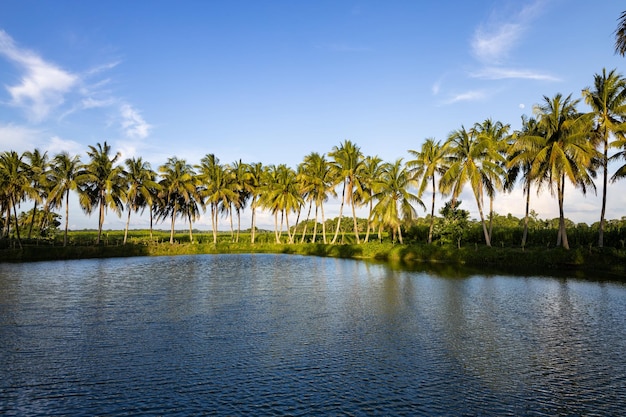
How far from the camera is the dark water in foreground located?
8.35 meters

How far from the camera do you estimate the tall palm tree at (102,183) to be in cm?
5231

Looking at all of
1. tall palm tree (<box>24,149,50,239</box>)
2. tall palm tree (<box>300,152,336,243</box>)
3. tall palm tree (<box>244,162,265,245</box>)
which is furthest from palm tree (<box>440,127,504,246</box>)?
tall palm tree (<box>24,149,50,239</box>)

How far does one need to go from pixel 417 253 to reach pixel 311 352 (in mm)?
32968

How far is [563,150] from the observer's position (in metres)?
35.3

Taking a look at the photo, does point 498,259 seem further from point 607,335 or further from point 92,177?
point 92,177

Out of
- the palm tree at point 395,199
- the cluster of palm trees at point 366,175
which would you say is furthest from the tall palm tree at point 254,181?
the palm tree at point 395,199

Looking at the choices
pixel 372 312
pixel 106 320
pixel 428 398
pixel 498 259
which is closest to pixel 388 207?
pixel 498 259

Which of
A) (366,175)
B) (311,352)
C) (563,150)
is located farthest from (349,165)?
(311,352)

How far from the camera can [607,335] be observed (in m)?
13.3

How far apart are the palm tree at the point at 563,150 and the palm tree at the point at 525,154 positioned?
29.0 inches

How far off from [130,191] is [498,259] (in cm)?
4715

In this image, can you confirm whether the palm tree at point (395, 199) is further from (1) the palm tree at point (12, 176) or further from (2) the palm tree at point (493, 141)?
(1) the palm tree at point (12, 176)

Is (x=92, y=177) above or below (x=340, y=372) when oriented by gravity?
above

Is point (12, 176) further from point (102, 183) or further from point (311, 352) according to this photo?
point (311, 352)
